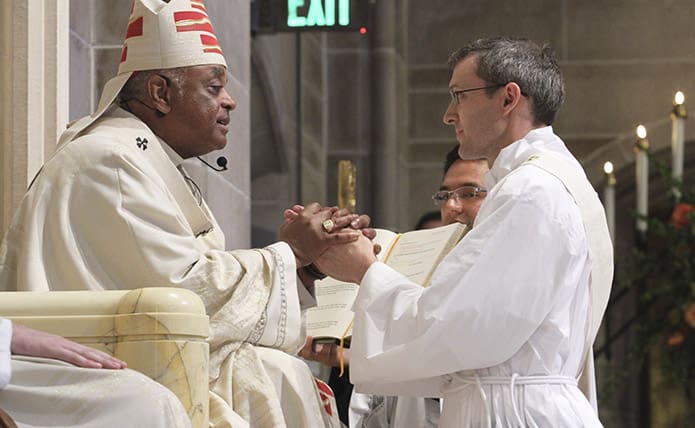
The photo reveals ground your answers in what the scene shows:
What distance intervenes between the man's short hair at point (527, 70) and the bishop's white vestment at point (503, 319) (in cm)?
38

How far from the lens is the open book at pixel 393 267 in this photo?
554 cm

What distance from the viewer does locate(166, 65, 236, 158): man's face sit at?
5238mm

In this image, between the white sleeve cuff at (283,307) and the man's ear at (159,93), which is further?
the man's ear at (159,93)

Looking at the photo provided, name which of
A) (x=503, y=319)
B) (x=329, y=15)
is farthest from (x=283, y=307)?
(x=329, y=15)

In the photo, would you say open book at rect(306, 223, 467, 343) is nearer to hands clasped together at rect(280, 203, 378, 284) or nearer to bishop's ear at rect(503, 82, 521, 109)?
hands clasped together at rect(280, 203, 378, 284)

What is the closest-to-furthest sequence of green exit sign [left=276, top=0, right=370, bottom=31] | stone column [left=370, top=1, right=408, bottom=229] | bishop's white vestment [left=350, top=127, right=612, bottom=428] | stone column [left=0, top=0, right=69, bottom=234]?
bishop's white vestment [left=350, top=127, right=612, bottom=428] < stone column [left=0, top=0, right=69, bottom=234] < green exit sign [left=276, top=0, right=370, bottom=31] < stone column [left=370, top=1, right=408, bottom=229]

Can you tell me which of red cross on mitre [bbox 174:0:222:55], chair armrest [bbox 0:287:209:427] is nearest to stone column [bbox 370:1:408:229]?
red cross on mitre [bbox 174:0:222:55]

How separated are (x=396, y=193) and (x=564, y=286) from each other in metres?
8.06

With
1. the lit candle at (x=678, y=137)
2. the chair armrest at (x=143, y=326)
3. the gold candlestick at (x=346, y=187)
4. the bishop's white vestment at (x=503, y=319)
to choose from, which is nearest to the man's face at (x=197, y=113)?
the bishop's white vestment at (x=503, y=319)

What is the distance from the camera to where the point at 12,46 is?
6.01m

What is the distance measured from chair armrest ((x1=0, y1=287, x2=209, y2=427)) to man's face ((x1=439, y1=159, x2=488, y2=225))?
2.26 meters

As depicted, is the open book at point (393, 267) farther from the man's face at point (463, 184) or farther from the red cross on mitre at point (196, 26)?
the red cross on mitre at point (196, 26)

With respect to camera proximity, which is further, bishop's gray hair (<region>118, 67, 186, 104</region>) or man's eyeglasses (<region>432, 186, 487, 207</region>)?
man's eyeglasses (<region>432, 186, 487, 207</region>)

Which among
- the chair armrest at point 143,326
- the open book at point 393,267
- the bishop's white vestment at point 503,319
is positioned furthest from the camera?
the open book at point 393,267
